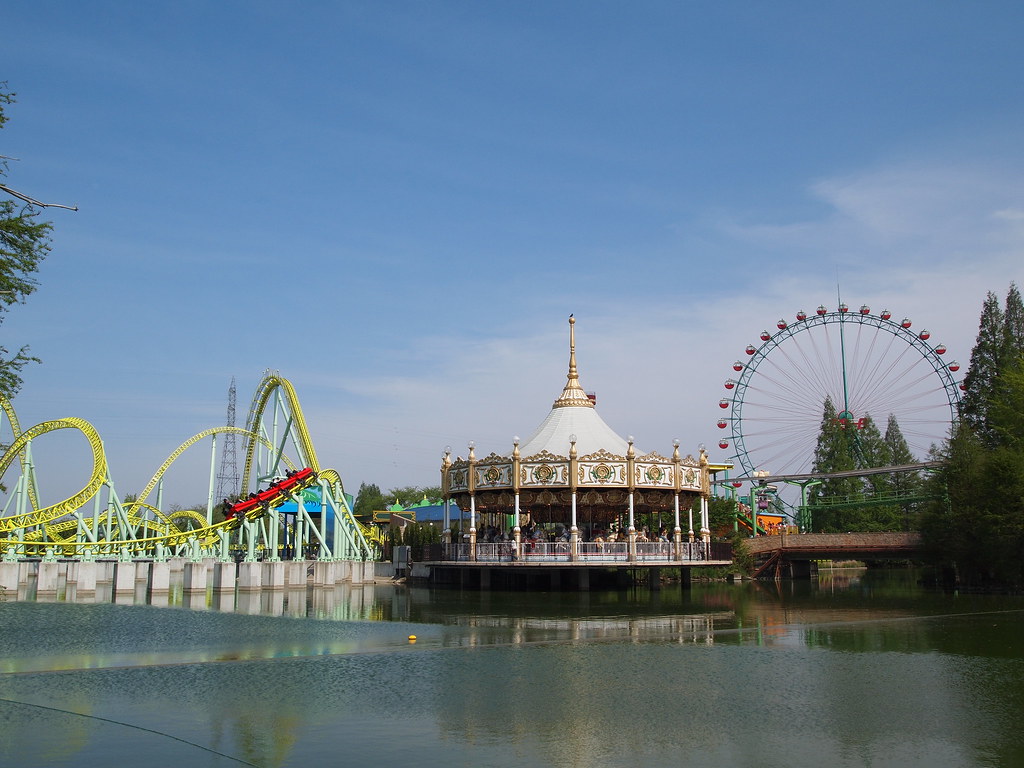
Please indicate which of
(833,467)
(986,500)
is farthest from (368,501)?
(986,500)

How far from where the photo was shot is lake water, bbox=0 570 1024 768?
10.1 metres

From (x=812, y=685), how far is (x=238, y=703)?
27.7 ft

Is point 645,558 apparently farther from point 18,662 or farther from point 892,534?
point 18,662

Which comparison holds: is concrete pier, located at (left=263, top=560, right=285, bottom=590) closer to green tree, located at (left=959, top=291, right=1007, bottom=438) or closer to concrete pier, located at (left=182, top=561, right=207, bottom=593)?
concrete pier, located at (left=182, top=561, right=207, bottom=593)

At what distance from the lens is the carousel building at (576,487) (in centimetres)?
3462

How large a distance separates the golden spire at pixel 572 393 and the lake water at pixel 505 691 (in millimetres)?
16711

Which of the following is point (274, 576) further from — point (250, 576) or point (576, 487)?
point (576, 487)

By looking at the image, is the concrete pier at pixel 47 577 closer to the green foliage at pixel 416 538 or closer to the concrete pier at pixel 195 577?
the concrete pier at pixel 195 577

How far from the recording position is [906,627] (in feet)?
73.9

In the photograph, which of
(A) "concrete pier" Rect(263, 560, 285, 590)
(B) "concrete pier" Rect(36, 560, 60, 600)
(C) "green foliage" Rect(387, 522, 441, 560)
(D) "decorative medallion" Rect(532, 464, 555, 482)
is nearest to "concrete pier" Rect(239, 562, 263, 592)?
(A) "concrete pier" Rect(263, 560, 285, 590)

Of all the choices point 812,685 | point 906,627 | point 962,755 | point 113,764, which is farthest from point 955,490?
point 113,764

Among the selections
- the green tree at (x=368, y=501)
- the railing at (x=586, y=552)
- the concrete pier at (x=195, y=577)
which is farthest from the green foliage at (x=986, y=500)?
the green tree at (x=368, y=501)

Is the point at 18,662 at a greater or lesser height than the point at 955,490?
lesser

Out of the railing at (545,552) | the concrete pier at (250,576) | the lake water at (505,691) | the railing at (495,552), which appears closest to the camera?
the lake water at (505,691)
